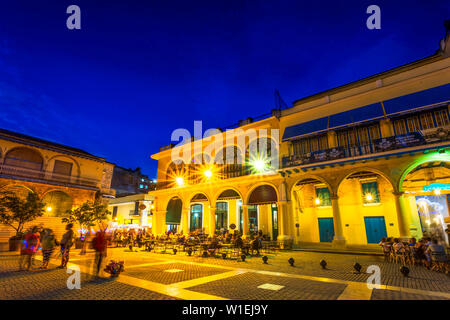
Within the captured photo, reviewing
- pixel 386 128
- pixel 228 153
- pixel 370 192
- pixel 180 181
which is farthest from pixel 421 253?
pixel 180 181

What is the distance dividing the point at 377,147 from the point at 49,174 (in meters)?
25.0

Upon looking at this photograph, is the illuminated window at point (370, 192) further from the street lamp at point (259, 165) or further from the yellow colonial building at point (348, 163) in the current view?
the street lamp at point (259, 165)

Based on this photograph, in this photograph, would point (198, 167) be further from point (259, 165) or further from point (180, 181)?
point (259, 165)

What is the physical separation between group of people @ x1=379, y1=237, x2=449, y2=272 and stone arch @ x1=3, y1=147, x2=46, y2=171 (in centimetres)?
2540

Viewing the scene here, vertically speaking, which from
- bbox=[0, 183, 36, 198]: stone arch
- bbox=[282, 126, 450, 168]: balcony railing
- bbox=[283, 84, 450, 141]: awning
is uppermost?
bbox=[283, 84, 450, 141]: awning

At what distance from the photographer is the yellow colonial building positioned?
12.3 meters

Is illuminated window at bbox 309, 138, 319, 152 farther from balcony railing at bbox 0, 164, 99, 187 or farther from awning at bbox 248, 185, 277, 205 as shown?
balcony railing at bbox 0, 164, 99, 187

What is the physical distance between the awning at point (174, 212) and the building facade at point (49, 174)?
22.3 feet

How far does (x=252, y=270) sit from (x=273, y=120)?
1192 cm

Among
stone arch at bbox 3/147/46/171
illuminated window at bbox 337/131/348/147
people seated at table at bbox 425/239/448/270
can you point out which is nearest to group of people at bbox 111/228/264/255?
people seated at table at bbox 425/239/448/270

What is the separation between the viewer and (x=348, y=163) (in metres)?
13.9

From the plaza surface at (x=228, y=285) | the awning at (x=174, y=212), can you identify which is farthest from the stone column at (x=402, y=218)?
the awning at (x=174, y=212)
